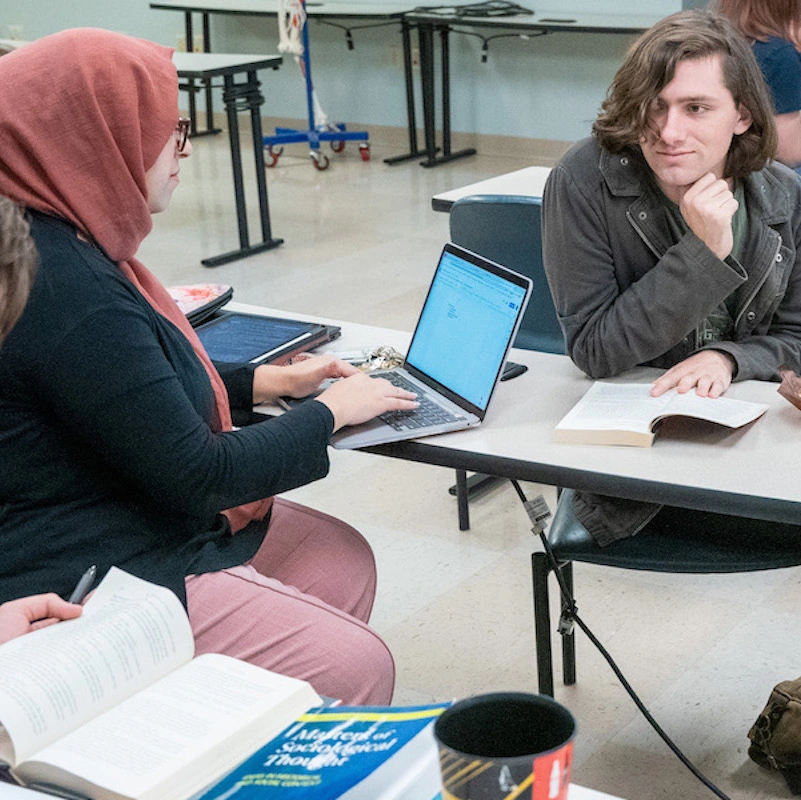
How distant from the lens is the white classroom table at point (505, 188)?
2981 mm

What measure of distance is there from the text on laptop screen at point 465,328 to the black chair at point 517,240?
652 millimetres

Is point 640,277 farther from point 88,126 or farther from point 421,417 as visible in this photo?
point 88,126

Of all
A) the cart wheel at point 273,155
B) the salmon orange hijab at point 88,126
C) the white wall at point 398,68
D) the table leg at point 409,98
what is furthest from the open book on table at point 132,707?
the cart wheel at point 273,155

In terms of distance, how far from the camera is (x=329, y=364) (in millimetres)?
1887

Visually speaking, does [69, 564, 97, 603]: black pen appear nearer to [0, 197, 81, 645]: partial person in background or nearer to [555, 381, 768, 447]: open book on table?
[0, 197, 81, 645]: partial person in background

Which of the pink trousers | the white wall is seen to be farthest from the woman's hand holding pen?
the white wall

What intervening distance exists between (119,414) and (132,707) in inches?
16.6

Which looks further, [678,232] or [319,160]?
[319,160]

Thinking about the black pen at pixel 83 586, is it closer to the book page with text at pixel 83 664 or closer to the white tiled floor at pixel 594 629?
the book page with text at pixel 83 664

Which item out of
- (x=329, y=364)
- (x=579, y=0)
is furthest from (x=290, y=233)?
(x=329, y=364)

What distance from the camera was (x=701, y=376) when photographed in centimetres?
179

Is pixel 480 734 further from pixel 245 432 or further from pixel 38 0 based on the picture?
pixel 38 0

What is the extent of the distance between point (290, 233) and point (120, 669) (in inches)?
192

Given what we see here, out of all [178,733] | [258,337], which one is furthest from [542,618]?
[178,733]
